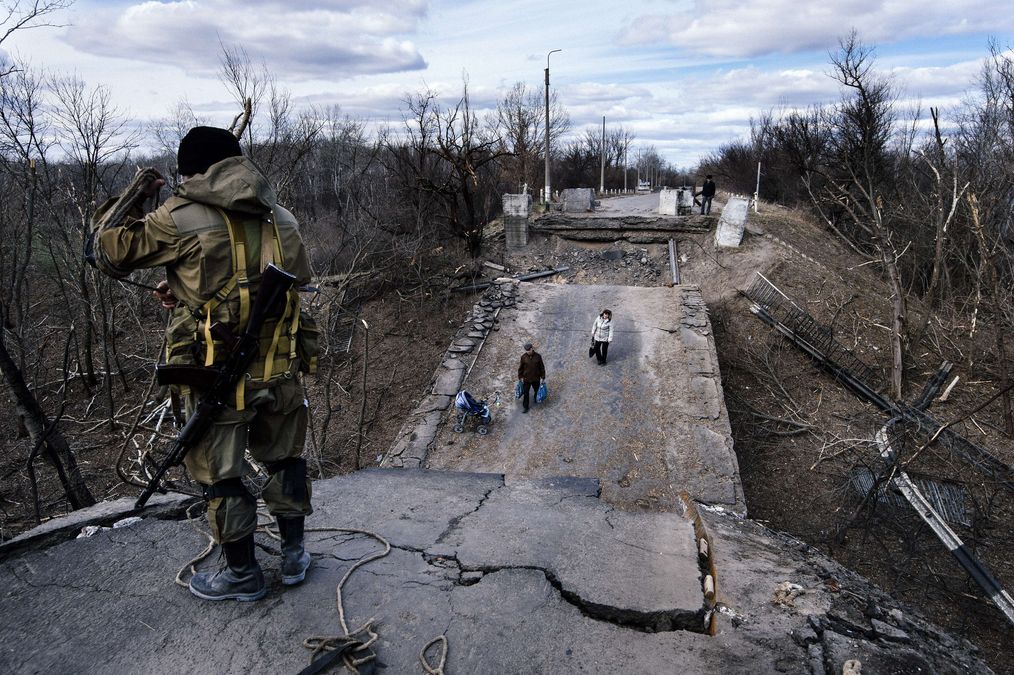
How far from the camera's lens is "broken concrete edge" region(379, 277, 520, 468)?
862cm

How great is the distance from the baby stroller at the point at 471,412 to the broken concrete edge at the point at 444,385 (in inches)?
13.5

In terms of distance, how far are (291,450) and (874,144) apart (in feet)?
81.4

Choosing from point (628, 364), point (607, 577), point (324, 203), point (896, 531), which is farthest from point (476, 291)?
point (324, 203)

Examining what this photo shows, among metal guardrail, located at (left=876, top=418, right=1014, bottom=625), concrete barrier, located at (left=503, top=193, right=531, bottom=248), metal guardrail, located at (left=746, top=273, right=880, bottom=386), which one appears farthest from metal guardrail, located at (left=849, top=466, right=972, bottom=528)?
concrete barrier, located at (left=503, top=193, right=531, bottom=248)

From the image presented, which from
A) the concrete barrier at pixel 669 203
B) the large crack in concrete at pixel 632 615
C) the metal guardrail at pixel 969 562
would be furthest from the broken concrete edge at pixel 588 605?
the concrete barrier at pixel 669 203

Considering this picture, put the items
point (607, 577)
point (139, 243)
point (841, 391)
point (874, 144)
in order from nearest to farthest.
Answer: point (139, 243), point (607, 577), point (841, 391), point (874, 144)

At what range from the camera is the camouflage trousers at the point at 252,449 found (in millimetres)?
2635

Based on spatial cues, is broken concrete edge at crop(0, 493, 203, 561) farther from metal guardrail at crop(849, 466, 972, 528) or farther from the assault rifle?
metal guardrail at crop(849, 466, 972, 528)

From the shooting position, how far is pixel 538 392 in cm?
989

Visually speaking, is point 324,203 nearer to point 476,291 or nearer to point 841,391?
point 476,291

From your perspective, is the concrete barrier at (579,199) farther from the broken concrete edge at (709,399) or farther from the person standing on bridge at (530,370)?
the person standing on bridge at (530,370)

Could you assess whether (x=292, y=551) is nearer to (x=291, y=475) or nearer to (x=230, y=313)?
(x=291, y=475)

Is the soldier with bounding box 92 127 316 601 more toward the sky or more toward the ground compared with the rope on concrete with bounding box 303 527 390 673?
more toward the sky

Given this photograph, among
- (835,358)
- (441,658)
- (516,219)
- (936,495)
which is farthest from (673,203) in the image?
(441,658)
